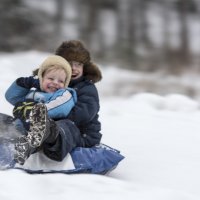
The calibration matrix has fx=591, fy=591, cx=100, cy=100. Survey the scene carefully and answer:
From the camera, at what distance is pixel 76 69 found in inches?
142

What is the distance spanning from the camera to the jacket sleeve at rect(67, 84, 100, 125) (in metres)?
3.40

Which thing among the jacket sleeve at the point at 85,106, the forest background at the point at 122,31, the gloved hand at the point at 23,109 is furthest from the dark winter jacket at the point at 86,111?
the forest background at the point at 122,31

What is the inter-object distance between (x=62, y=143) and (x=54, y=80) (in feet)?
Answer: 1.39

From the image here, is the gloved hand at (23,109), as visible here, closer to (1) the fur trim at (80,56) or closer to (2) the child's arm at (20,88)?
(2) the child's arm at (20,88)

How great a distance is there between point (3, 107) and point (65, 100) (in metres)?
2.52

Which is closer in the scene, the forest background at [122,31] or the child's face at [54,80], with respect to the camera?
the child's face at [54,80]

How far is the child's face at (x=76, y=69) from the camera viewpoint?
3596 mm

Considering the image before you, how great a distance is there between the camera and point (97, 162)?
3.44 metres

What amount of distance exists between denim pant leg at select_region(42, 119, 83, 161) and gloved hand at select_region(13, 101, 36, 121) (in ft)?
0.75

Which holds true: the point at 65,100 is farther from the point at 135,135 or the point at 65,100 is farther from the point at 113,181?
the point at 135,135

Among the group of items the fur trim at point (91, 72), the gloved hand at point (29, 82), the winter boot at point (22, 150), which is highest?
the fur trim at point (91, 72)

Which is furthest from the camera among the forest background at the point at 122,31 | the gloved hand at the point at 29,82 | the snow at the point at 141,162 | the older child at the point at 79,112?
the forest background at the point at 122,31

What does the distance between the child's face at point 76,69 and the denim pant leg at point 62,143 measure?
1.21ft

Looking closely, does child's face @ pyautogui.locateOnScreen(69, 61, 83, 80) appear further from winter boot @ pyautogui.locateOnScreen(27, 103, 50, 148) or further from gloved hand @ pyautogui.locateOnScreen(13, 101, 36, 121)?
winter boot @ pyautogui.locateOnScreen(27, 103, 50, 148)
